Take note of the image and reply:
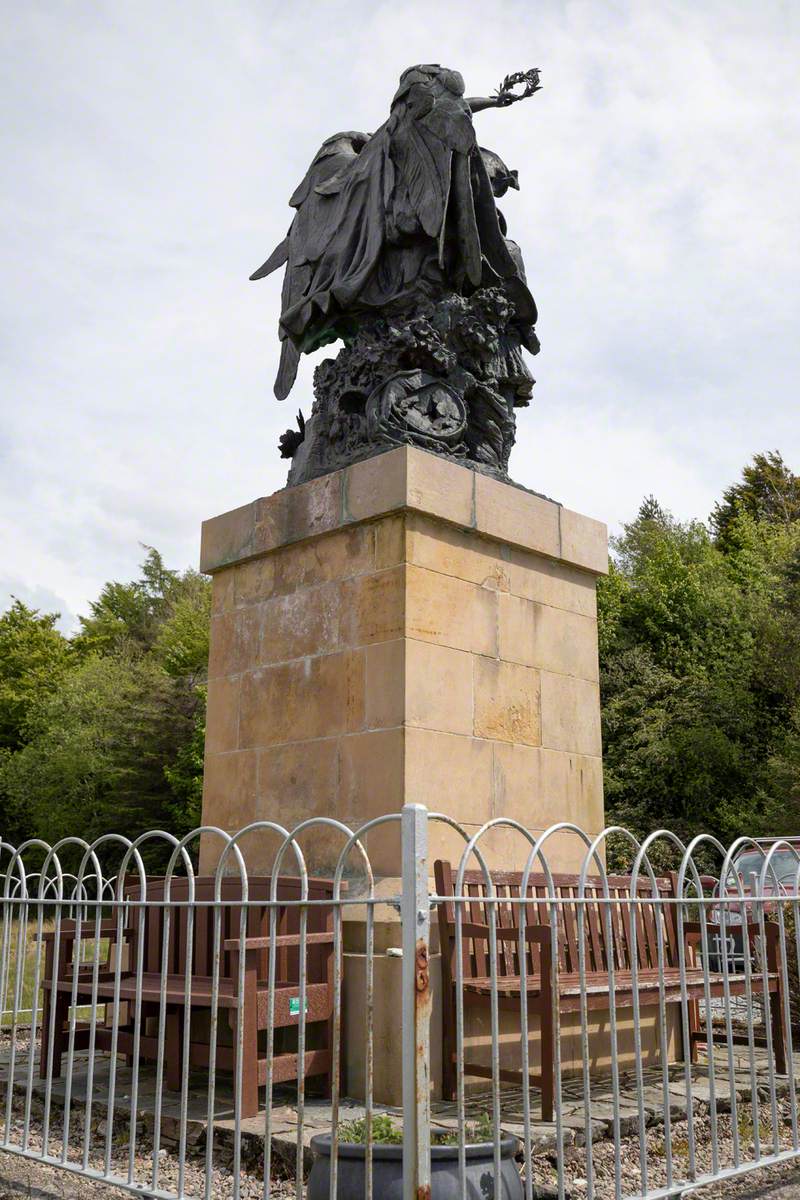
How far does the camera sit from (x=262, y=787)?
617 centimetres

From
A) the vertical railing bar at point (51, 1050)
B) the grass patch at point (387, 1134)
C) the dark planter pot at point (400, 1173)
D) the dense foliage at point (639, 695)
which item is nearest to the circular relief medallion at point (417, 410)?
the vertical railing bar at point (51, 1050)

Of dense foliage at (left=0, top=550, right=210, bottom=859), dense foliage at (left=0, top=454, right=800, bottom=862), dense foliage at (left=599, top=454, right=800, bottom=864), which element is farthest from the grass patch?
dense foliage at (left=0, top=550, right=210, bottom=859)

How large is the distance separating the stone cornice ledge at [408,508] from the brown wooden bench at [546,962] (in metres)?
1.89

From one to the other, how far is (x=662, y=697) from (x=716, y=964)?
53.8 feet

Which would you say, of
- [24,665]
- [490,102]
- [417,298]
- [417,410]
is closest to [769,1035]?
[417,410]

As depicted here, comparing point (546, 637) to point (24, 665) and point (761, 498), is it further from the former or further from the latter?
point (24, 665)

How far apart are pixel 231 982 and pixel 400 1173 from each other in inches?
63.3

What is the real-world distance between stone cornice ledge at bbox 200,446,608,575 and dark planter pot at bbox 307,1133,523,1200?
3.21m

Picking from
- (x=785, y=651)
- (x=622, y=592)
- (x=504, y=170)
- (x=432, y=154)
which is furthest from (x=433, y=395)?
(x=622, y=592)

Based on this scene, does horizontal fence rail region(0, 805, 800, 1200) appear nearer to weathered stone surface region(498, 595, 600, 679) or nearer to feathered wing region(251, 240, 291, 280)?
weathered stone surface region(498, 595, 600, 679)

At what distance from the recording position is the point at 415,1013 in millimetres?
3004

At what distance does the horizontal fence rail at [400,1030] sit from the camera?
329cm

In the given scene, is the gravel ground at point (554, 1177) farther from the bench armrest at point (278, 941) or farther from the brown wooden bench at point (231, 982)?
the bench armrest at point (278, 941)

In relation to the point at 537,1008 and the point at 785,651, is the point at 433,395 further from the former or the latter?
the point at 785,651
